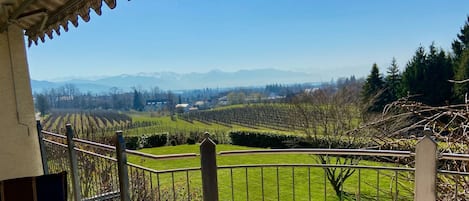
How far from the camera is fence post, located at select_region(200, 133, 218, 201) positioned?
2.25m

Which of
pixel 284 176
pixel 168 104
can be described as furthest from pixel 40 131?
pixel 168 104

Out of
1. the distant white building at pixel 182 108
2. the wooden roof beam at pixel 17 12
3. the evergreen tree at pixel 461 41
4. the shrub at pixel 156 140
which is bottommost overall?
the shrub at pixel 156 140

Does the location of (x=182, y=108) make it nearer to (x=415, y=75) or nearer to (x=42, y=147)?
(x=415, y=75)

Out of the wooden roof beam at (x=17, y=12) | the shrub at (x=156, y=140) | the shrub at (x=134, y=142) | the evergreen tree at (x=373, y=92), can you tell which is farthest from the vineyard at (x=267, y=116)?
the wooden roof beam at (x=17, y=12)

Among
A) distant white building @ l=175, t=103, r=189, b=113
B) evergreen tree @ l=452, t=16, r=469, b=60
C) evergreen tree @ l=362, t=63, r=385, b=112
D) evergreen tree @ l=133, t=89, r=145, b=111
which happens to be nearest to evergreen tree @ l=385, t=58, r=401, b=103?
evergreen tree @ l=362, t=63, r=385, b=112

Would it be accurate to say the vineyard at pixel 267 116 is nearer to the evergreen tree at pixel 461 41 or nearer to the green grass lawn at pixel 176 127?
the green grass lawn at pixel 176 127

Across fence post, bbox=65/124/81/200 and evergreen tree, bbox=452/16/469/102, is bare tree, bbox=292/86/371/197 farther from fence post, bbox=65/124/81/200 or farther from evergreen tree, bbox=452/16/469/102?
fence post, bbox=65/124/81/200

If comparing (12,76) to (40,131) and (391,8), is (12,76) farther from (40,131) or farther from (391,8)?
(391,8)

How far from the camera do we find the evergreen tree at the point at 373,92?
12.0 meters

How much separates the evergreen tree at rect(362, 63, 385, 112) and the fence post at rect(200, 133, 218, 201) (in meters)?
10.1

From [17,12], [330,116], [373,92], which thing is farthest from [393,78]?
[17,12]

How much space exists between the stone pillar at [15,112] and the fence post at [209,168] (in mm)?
1997

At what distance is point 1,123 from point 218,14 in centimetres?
3087

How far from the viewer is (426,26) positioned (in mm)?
23766
